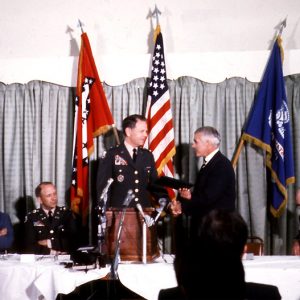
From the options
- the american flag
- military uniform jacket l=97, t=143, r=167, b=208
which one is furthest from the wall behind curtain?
military uniform jacket l=97, t=143, r=167, b=208

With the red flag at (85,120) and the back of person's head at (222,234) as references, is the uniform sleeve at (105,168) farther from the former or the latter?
the back of person's head at (222,234)

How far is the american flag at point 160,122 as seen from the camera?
20.7 ft

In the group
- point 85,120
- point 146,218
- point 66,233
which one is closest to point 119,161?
point 66,233

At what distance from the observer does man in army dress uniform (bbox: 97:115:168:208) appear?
5.42m

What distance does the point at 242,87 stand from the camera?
21.9 ft

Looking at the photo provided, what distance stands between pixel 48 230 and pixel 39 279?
1671 millimetres

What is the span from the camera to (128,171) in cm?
548

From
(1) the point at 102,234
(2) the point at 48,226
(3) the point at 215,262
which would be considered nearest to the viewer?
(3) the point at 215,262

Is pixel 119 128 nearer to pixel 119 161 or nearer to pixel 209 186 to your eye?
pixel 119 161

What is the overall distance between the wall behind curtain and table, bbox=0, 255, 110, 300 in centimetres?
269

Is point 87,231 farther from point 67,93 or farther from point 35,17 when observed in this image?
point 35,17

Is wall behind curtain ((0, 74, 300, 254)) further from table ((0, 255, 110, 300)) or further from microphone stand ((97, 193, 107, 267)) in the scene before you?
table ((0, 255, 110, 300))

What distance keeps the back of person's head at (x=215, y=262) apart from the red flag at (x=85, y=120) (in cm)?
451

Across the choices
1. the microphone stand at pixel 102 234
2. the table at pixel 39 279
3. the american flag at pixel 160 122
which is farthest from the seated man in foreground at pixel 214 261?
the american flag at pixel 160 122
